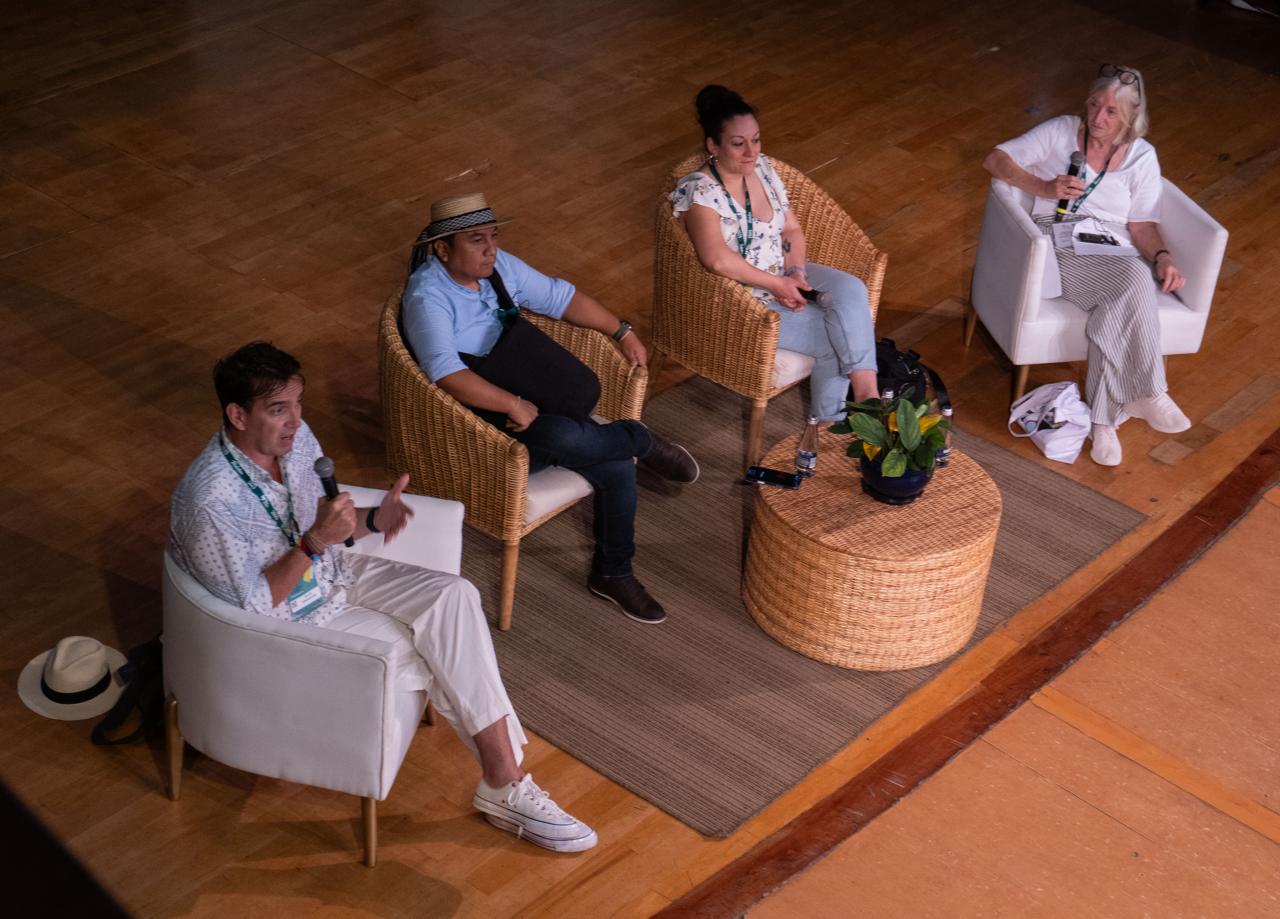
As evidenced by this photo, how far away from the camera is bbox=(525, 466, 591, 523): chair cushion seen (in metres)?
3.80

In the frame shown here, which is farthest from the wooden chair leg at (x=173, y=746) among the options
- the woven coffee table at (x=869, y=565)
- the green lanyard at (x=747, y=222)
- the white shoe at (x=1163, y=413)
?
the white shoe at (x=1163, y=413)

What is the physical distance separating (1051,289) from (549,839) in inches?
110

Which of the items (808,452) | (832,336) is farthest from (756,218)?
(808,452)

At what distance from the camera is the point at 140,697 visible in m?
3.47

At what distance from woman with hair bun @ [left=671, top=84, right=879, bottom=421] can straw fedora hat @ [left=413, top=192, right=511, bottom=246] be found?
0.86m

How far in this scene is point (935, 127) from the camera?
7.14 metres

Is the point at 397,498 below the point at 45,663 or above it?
above

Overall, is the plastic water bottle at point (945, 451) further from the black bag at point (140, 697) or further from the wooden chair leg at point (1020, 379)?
the black bag at point (140, 697)

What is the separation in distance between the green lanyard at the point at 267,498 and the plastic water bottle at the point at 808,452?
1479 millimetres

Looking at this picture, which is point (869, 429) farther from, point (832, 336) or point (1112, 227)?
point (1112, 227)

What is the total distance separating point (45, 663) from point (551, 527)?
1.53 meters

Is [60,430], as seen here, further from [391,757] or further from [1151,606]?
[1151,606]

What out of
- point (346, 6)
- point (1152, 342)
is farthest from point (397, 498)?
point (346, 6)

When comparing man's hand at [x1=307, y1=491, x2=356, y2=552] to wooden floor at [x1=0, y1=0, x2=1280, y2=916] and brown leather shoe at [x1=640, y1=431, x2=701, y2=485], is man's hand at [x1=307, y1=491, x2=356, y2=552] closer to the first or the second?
wooden floor at [x1=0, y1=0, x2=1280, y2=916]
